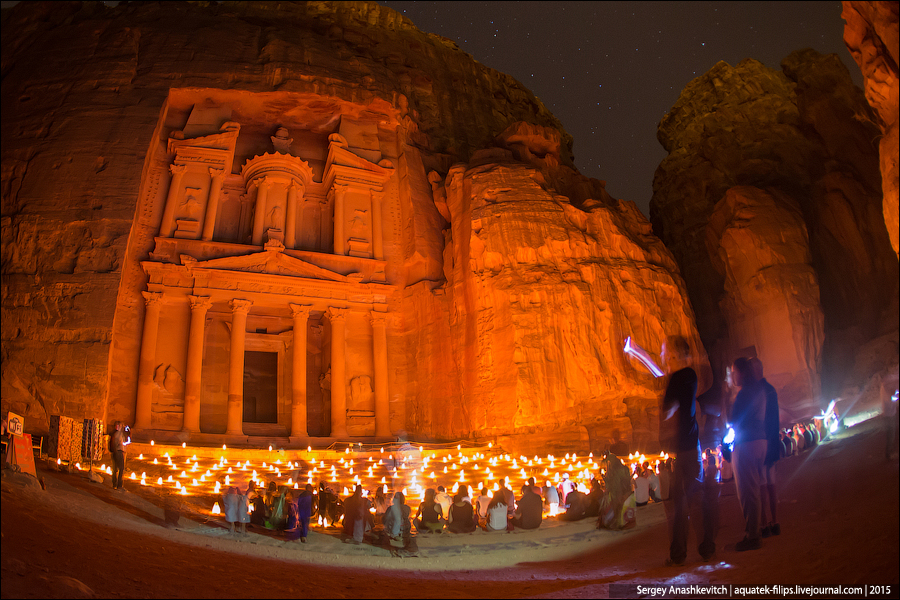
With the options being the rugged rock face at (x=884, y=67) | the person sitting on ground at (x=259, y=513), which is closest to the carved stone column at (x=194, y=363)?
the person sitting on ground at (x=259, y=513)

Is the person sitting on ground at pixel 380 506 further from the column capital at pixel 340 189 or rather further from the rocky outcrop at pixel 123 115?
the column capital at pixel 340 189

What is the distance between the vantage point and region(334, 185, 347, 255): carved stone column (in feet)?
92.5

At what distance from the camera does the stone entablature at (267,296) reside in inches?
965

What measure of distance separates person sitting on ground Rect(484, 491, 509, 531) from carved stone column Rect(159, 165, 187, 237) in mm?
19047

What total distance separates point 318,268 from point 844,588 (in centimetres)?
2368

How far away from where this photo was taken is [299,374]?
84.4 ft

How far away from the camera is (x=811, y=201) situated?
27.2 meters

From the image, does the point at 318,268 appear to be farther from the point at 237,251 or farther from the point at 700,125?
the point at 700,125

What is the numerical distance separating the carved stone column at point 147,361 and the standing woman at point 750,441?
2058 centimetres

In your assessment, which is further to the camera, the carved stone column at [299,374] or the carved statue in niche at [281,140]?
the carved statue in niche at [281,140]

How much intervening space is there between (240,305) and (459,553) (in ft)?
56.8

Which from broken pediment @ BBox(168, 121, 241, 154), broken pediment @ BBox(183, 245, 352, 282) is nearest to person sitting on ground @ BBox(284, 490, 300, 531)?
broken pediment @ BBox(183, 245, 352, 282)

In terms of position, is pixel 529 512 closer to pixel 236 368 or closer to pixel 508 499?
pixel 508 499

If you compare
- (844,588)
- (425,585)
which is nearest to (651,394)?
(425,585)
